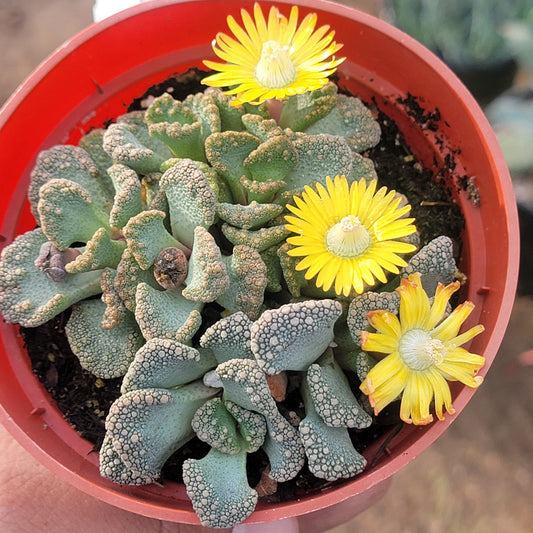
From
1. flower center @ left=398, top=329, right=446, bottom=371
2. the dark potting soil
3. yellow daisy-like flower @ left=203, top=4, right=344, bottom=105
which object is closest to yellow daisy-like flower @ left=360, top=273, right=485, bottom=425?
flower center @ left=398, top=329, right=446, bottom=371

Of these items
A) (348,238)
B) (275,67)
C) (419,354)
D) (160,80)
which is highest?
(160,80)

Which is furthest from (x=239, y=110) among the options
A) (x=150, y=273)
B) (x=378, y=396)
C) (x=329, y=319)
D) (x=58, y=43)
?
(x=58, y=43)

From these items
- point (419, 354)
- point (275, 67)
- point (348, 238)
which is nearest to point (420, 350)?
point (419, 354)

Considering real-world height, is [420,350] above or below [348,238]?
below

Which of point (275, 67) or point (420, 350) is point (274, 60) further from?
point (420, 350)

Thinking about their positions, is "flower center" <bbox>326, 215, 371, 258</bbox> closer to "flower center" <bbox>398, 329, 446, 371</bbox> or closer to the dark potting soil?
"flower center" <bbox>398, 329, 446, 371</bbox>

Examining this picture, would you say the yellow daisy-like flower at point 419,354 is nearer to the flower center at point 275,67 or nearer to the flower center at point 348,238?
the flower center at point 348,238
